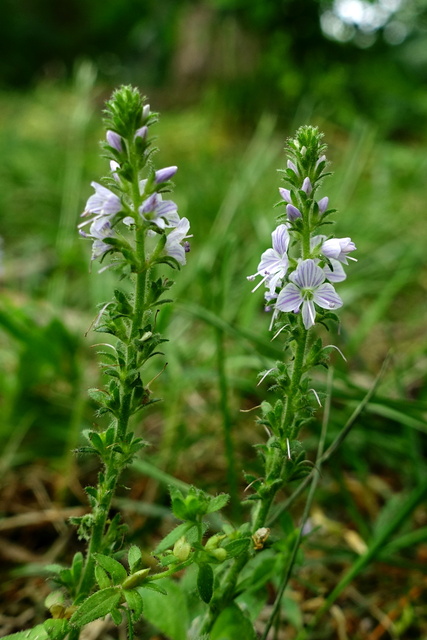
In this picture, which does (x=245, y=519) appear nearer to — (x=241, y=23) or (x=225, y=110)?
(x=225, y=110)

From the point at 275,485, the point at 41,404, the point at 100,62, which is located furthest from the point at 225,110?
the point at 100,62

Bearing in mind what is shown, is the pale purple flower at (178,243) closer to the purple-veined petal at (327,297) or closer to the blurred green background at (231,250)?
the purple-veined petal at (327,297)

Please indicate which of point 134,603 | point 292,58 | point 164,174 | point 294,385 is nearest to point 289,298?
point 294,385

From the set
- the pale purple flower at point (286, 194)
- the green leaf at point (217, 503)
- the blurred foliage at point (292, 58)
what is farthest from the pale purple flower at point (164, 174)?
the blurred foliage at point (292, 58)

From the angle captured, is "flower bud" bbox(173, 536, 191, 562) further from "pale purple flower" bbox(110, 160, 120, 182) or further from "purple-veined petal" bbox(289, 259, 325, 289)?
"pale purple flower" bbox(110, 160, 120, 182)

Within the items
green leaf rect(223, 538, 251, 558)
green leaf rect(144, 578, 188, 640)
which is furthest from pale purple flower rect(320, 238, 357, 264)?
green leaf rect(144, 578, 188, 640)

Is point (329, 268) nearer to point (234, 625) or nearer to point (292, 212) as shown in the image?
point (292, 212)
